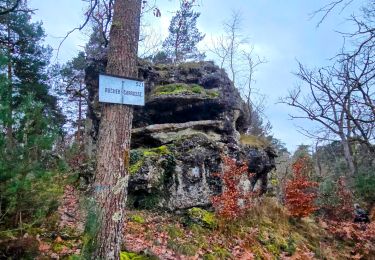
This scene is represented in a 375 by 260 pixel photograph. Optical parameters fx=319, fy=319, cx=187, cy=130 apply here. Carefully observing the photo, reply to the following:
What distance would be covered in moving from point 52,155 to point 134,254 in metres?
2.00

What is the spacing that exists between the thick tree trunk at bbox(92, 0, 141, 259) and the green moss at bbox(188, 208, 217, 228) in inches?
139

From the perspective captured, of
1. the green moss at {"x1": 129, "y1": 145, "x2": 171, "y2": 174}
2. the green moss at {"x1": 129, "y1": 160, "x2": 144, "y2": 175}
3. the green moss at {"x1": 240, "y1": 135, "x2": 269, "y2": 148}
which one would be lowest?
the green moss at {"x1": 129, "y1": 160, "x2": 144, "y2": 175}

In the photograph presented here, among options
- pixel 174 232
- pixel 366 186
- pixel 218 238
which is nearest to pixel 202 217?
pixel 218 238

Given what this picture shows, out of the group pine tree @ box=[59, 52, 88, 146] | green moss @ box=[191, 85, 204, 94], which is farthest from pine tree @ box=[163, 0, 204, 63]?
green moss @ box=[191, 85, 204, 94]

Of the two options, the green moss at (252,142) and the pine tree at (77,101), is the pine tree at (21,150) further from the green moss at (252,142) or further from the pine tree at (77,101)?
the pine tree at (77,101)

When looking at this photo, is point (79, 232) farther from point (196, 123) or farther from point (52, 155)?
point (196, 123)

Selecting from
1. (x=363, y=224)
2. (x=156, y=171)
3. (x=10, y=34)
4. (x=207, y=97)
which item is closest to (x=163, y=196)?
(x=156, y=171)

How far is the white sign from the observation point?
13.1ft

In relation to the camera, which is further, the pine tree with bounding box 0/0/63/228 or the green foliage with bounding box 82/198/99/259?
the green foliage with bounding box 82/198/99/259

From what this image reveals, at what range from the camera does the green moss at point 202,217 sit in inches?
286

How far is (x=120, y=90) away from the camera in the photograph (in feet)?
13.5

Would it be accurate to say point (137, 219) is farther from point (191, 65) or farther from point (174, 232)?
point (191, 65)

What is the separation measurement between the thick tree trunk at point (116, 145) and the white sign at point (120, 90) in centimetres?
10

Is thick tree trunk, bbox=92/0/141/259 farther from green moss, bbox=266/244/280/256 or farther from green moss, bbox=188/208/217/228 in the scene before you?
green moss, bbox=266/244/280/256
